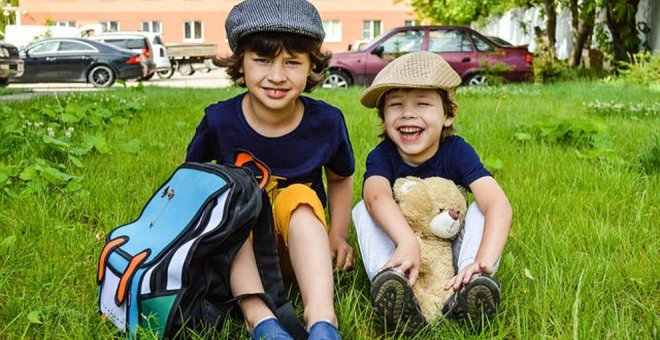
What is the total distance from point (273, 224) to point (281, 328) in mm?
367

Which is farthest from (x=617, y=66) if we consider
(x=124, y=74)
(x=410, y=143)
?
(x=410, y=143)

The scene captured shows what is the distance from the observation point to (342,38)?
141 feet

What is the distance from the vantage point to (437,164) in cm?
252

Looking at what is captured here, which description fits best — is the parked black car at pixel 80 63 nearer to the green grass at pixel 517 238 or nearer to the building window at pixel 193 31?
the green grass at pixel 517 238

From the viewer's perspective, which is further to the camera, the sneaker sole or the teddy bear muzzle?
the teddy bear muzzle

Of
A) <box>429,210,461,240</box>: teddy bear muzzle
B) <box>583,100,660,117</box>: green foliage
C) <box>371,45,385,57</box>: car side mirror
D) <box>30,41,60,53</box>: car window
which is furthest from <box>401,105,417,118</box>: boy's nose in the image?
<box>30,41,60,53</box>: car window

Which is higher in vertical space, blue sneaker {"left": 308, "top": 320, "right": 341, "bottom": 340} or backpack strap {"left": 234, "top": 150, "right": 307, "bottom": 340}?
backpack strap {"left": 234, "top": 150, "right": 307, "bottom": 340}

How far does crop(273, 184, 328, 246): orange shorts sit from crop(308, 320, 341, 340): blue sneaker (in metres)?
0.37

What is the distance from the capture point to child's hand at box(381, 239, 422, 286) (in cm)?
213

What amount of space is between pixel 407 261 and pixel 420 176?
0.46 metres

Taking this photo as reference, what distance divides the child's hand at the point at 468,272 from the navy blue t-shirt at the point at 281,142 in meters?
0.64

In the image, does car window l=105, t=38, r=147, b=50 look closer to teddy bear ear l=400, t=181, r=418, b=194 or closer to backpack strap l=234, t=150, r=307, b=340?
teddy bear ear l=400, t=181, r=418, b=194

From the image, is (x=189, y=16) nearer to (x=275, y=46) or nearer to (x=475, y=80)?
(x=475, y=80)

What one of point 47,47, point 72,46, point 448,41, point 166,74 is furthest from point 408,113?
point 166,74
